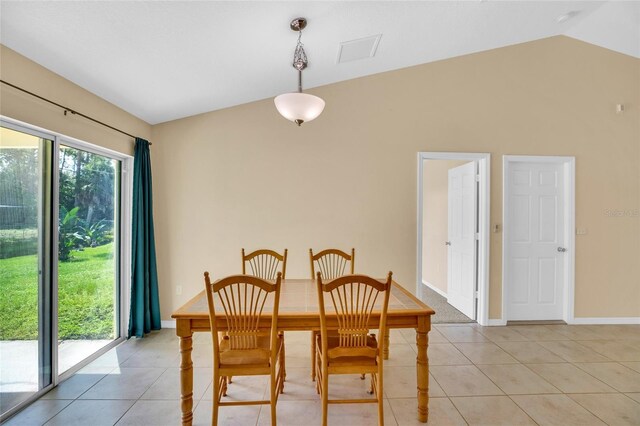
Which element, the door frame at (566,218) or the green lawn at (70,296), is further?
the door frame at (566,218)

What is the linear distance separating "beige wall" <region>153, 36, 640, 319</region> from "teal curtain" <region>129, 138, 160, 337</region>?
199mm

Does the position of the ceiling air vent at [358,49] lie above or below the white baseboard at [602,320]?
above

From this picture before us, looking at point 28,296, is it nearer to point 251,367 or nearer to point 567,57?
point 251,367

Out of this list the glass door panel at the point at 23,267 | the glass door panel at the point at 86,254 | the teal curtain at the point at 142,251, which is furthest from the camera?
the teal curtain at the point at 142,251

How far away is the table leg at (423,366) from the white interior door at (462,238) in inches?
88.8

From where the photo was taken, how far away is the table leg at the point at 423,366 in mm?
1946

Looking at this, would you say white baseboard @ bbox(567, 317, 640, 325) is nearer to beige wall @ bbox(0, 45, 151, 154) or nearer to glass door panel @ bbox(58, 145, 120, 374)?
glass door panel @ bbox(58, 145, 120, 374)

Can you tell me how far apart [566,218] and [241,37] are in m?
4.29

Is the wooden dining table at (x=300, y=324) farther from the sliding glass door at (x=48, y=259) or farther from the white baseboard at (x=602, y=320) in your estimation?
the white baseboard at (x=602, y=320)

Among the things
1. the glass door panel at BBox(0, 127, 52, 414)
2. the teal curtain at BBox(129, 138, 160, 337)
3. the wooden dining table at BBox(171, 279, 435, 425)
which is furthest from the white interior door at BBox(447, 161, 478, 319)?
the glass door panel at BBox(0, 127, 52, 414)

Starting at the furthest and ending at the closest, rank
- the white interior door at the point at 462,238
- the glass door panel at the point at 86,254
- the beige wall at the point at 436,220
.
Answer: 1. the beige wall at the point at 436,220
2. the white interior door at the point at 462,238
3. the glass door panel at the point at 86,254

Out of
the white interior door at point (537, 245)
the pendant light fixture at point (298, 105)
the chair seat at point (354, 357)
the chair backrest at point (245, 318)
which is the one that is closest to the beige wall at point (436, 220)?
the white interior door at point (537, 245)

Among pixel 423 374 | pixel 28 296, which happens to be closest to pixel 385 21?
pixel 423 374

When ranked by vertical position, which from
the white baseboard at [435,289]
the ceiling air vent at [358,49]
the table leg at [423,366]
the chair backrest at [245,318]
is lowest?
the white baseboard at [435,289]
